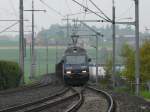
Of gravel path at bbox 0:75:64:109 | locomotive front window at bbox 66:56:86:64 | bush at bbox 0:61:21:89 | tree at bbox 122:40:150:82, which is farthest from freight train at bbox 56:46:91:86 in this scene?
tree at bbox 122:40:150:82

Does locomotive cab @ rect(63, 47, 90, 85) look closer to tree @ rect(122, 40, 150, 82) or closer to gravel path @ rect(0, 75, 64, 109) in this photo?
gravel path @ rect(0, 75, 64, 109)

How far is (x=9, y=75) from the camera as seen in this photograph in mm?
40625

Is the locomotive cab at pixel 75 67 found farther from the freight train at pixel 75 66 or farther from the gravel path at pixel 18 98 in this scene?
the gravel path at pixel 18 98

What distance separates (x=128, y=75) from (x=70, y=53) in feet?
149

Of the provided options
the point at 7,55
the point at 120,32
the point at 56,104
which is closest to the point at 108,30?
the point at 120,32

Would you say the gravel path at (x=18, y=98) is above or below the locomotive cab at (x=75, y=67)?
below

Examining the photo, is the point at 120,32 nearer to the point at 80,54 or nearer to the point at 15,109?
the point at 80,54

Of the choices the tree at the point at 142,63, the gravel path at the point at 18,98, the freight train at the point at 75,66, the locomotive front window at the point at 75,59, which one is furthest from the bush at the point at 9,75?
the tree at the point at 142,63

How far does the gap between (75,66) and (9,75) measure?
5.94 meters

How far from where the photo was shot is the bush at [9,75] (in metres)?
38.8

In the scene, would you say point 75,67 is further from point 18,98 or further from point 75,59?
point 18,98

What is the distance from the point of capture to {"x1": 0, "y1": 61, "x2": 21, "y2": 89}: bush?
3880cm

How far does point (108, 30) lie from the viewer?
177875 millimetres

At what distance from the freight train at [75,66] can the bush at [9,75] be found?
3.93 m
